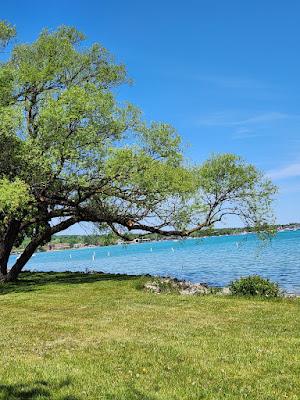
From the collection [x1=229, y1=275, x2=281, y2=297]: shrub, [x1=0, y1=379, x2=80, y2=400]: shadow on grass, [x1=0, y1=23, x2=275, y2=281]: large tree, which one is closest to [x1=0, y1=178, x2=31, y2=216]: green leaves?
[x1=0, y1=23, x2=275, y2=281]: large tree

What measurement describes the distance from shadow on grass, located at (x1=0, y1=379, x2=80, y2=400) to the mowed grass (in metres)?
0.02

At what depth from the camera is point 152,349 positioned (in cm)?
1402

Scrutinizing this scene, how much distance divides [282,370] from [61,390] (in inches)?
207

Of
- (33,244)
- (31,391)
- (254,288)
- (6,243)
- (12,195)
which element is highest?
(12,195)

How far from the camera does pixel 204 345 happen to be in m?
14.3

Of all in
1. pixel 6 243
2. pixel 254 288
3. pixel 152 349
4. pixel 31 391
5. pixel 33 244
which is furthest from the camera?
pixel 33 244

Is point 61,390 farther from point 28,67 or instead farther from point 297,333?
point 28,67

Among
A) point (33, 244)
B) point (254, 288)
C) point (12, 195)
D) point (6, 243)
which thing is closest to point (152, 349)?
point (254, 288)

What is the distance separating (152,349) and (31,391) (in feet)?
14.2

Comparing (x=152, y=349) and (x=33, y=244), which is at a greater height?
(x=33, y=244)

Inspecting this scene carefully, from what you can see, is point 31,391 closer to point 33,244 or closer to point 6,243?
point 33,244

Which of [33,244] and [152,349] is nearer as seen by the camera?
[152,349]

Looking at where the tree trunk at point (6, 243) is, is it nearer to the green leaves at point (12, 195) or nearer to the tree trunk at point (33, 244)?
the tree trunk at point (33, 244)

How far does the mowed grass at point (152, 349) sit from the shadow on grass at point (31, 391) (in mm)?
21
